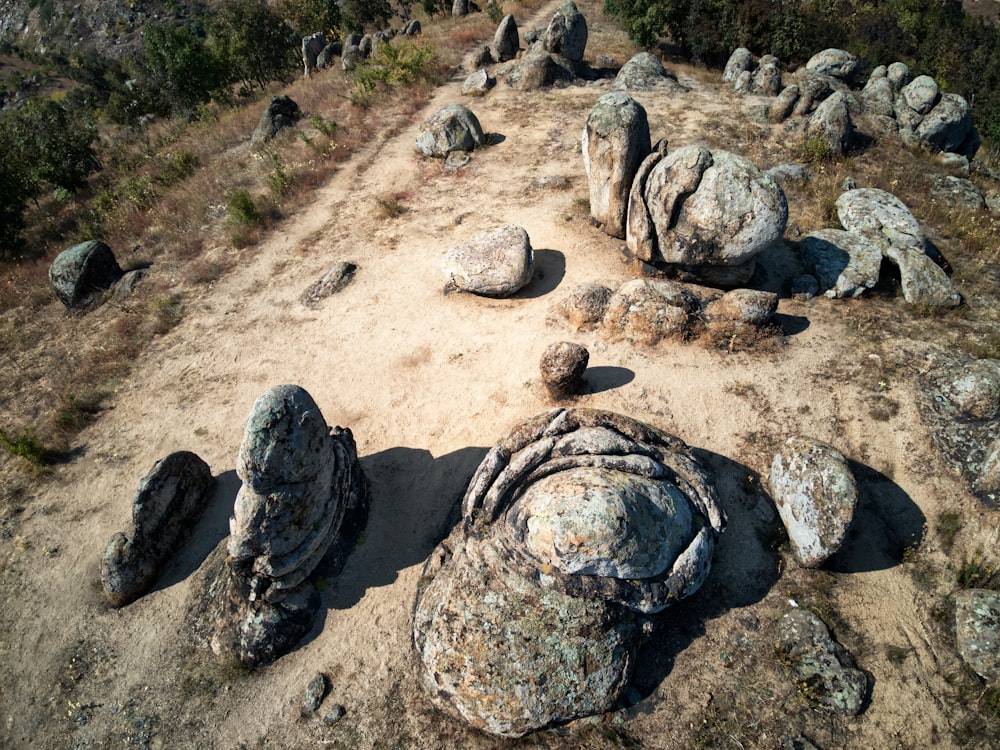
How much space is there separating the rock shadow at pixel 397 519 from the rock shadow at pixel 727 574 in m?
4.10

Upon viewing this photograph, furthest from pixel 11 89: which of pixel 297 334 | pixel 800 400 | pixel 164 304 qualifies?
pixel 800 400

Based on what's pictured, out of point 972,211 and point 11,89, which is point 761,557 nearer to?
point 972,211

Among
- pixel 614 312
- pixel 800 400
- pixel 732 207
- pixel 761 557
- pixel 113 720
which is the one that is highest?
pixel 732 207

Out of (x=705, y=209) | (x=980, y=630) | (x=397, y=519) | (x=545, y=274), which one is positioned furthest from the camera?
(x=545, y=274)

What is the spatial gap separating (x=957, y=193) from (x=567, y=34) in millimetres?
17681

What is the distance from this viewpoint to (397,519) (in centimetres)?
1009

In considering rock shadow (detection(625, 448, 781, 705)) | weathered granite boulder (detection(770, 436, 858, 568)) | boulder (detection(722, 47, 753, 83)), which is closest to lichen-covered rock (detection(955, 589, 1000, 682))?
weathered granite boulder (detection(770, 436, 858, 568))

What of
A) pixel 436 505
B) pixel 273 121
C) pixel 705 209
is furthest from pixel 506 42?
pixel 436 505

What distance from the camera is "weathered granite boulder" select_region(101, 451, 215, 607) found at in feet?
30.6

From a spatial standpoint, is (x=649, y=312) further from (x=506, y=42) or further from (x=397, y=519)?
(x=506, y=42)

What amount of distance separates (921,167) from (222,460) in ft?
79.8

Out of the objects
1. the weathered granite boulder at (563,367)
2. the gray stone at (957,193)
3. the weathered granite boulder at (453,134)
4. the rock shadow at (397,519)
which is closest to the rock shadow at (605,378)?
the weathered granite boulder at (563,367)

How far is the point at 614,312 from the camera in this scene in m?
12.6

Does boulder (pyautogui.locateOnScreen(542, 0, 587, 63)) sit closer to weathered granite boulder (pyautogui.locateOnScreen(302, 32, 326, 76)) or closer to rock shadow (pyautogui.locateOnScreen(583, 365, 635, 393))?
weathered granite boulder (pyautogui.locateOnScreen(302, 32, 326, 76))
